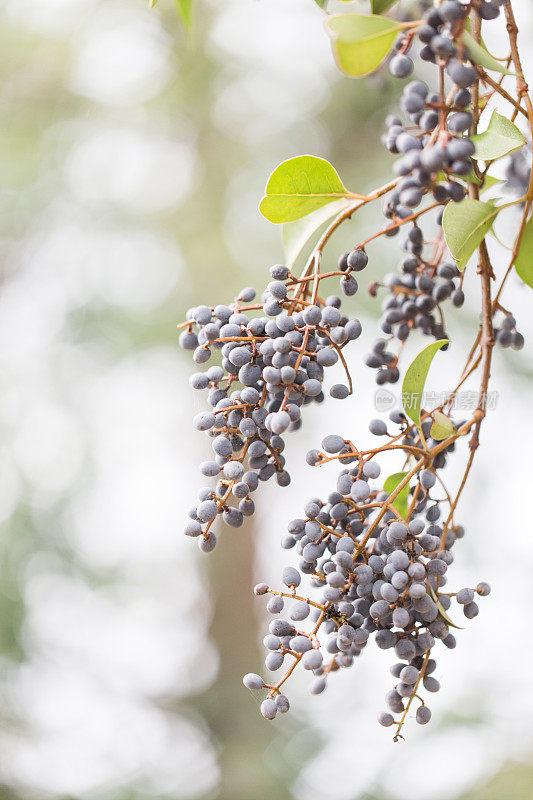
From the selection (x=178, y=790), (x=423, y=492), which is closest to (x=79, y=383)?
(x=178, y=790)

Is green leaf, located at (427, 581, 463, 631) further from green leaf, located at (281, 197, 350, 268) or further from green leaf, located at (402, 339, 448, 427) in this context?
green leaf, located at (281, 197, 350, 268)

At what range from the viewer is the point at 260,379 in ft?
1.35

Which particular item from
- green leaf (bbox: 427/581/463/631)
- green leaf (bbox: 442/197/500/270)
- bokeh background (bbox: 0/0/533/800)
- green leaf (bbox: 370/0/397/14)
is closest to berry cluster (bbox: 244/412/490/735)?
green leaf (bbox: 427/581/463/631)

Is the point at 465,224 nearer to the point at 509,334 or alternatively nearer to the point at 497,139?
the point at 497,139

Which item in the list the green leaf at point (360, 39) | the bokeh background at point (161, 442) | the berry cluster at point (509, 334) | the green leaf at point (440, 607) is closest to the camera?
the green leaf at point (360, 39)

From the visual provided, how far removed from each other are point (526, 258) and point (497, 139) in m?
0.09

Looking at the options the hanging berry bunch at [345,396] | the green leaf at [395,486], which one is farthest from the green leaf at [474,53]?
the green leaf at [395,486]

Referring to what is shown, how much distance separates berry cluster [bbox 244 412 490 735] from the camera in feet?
1.32

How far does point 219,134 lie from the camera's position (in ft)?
9.19

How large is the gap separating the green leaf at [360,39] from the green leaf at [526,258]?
7.1 inches

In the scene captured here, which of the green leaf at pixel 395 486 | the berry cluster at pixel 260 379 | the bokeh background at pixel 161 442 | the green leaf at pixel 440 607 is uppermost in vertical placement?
the bokeh background at pixel 161 442

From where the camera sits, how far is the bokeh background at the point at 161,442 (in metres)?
2.44

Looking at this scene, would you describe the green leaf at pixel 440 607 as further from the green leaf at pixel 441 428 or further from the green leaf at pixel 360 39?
the green leaf at pixel 360 39

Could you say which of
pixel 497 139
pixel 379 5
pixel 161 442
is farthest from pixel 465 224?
pixel 161 442
